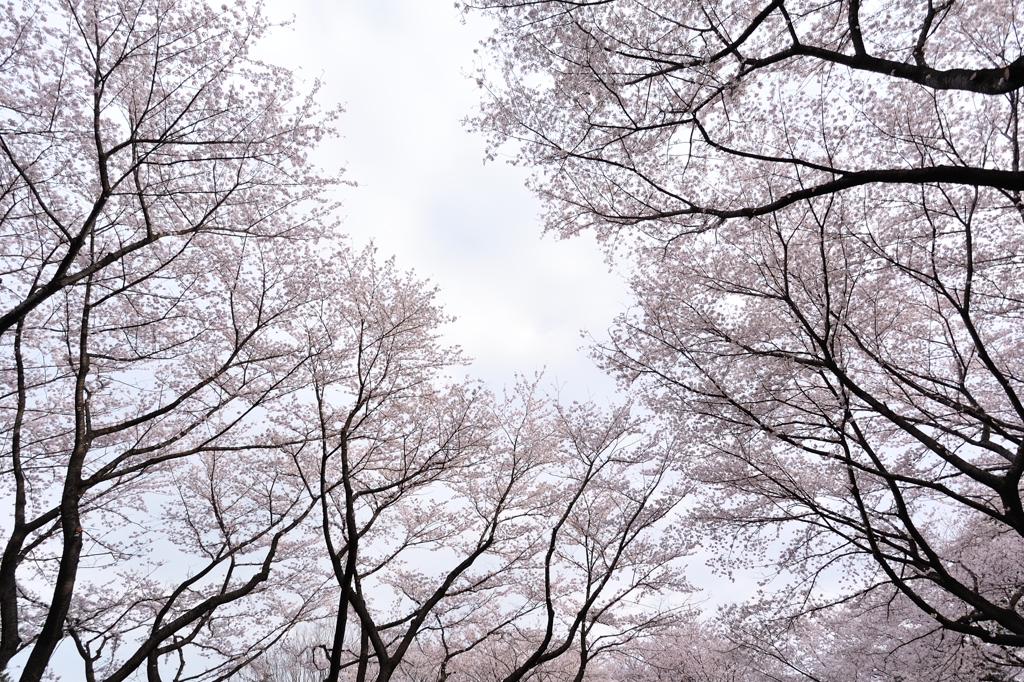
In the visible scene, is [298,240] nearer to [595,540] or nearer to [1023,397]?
[595,540]

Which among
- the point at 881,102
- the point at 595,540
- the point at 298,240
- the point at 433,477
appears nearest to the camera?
the point at 881,102

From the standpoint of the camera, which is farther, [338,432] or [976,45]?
[338,432]

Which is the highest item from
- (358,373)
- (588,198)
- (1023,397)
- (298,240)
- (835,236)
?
(298,240)

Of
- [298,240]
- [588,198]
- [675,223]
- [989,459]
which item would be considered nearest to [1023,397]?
[989,459]

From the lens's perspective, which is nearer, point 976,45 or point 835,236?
point 976,45

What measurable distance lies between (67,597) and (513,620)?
9.21 meters

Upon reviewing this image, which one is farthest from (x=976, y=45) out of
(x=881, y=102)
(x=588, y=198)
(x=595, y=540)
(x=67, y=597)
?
(x=67, y=597)

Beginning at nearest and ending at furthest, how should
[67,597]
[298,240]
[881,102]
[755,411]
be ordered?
1. [67,597]
2. [881,102]
3. [755,411]
4. [298,240]

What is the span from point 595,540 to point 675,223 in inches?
345

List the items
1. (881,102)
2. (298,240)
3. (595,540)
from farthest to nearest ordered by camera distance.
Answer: (595,540) < (298,240) < (881,102)

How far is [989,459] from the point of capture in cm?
897

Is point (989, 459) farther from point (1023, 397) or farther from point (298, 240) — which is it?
point (298, 240)

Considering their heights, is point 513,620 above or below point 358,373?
below

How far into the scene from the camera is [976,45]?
6.30 meters
